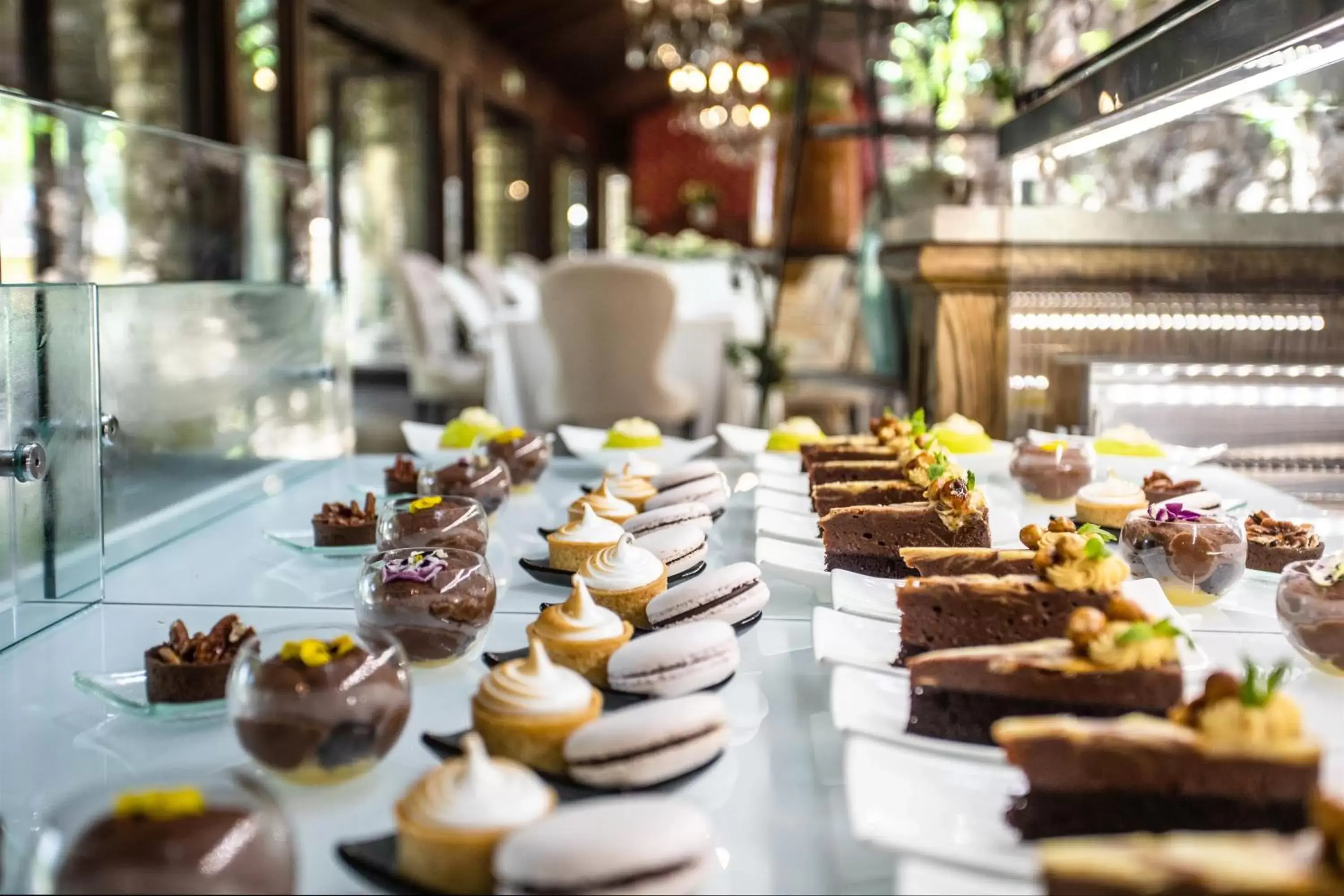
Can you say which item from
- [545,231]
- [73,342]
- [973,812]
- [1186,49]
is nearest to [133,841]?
[973,812]

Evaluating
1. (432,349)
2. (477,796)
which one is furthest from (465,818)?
(432,349)

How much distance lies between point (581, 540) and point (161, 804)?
780 millimetres

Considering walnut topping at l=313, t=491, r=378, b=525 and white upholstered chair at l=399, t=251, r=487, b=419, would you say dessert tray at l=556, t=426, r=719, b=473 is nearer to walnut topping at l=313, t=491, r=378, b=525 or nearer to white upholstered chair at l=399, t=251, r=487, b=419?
walnut topping at l=313, t=491, r=378, b=525

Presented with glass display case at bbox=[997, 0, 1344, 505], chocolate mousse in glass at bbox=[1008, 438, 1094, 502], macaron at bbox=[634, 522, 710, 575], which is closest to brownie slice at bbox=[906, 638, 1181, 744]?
macaron at bbox=[634, 522, 710, 575]

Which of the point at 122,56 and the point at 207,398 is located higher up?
the point at 122,56

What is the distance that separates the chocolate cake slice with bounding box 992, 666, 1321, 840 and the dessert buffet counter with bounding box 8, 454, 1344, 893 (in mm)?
34

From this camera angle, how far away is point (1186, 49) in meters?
1.29

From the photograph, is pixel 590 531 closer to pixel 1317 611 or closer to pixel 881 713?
pixel 881 713

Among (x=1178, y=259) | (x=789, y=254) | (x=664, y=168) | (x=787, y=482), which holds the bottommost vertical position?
(x=787, y=482)

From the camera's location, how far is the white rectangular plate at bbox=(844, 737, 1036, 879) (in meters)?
0.72

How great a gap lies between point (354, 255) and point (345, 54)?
4.69ft

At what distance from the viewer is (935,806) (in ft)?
2.63

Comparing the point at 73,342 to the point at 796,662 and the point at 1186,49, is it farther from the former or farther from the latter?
the point at 1186,49

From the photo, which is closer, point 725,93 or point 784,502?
point 784,502
